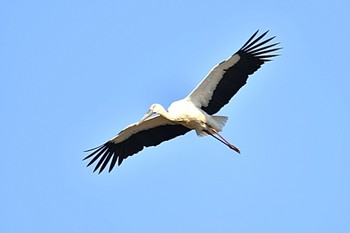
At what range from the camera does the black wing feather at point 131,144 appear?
18.0m

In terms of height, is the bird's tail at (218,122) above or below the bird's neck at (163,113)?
below

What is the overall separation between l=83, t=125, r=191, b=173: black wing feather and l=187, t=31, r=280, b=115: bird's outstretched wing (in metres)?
0.84

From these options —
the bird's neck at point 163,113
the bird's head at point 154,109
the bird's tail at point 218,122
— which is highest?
the bird's head at point 154,109

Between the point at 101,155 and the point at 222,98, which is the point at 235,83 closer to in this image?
the point at 222,98

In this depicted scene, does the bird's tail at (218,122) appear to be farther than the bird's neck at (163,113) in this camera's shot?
Yes

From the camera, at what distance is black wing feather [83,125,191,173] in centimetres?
1798

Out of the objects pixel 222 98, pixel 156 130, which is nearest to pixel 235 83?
pixel 222 98

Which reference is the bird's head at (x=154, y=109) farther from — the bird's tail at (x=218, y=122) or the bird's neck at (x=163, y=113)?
the bird's tail at (x=218, y=122)

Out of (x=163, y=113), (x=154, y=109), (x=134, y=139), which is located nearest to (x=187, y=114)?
(x=163, y=113)

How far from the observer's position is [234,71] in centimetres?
1722

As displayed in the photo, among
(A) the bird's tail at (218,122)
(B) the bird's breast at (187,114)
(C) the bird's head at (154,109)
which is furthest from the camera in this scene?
(A) the bird's tail at (218,122)

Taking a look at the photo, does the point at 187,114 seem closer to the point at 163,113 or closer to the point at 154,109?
the point at 163,113

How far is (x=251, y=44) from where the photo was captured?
1723cm

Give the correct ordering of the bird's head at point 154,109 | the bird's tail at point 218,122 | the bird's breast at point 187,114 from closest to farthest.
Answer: the bird's breast at point 187,114 < the bird's head at point 154,109 < the bird's tail at point 218,122
